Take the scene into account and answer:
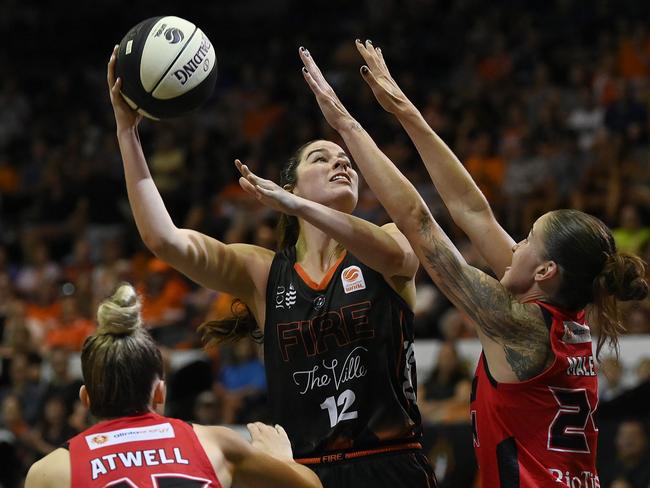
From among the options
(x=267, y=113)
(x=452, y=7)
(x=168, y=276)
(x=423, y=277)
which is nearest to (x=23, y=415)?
(x=168, y=276)

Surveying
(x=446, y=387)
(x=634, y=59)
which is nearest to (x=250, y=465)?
(x=446, y=387)

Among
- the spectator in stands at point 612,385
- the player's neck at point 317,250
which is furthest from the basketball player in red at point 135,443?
the spectator in stands at point 612,385

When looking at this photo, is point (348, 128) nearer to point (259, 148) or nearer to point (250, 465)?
point (250, 465)

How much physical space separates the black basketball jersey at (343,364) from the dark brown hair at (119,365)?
96cm

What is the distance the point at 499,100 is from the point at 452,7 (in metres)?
2.61

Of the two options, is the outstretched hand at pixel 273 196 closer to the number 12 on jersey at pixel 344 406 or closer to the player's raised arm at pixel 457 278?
the player's raised arm at pixel 457 278

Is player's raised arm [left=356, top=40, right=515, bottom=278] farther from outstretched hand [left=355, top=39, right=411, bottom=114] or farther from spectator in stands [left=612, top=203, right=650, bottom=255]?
spectator in stands [left=612, top=203, right=650, bottom=255]

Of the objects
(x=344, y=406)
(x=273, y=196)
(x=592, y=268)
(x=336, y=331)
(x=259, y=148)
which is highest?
(x=259, y=148)

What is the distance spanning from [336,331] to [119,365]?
3.73 ft

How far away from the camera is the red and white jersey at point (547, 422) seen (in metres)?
3.70

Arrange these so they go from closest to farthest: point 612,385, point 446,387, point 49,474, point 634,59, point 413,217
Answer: point 49,474 → point 413,217 → point 612,385 → point 446,387 → point 634,59

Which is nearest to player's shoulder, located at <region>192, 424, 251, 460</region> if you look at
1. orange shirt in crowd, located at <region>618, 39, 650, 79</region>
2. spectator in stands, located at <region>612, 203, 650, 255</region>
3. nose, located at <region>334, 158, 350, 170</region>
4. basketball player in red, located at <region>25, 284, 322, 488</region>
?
basketball player in red, located at <region>25, 284, 322, 488</region>

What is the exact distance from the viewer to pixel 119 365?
126 inches

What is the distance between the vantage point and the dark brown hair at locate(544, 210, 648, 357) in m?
3.73
